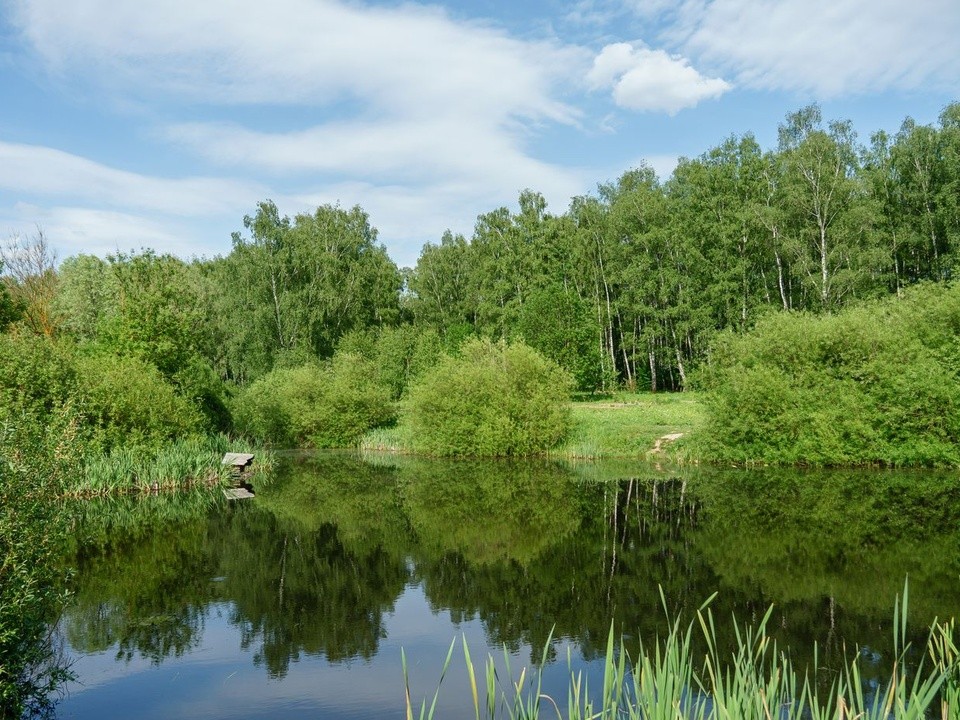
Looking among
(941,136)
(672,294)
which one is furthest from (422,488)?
(941,136)

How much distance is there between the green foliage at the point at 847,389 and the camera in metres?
27.4

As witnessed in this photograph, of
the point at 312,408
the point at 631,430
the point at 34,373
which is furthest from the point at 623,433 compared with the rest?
the point at 34,373

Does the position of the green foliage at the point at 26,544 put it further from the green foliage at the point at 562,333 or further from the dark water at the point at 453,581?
the green foliage at the point at 562,333

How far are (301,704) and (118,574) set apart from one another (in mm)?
8668

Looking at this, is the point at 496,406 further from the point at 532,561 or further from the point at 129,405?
the point at 532,561

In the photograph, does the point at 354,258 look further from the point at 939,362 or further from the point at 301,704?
the point at 301,704

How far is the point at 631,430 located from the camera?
36344mm

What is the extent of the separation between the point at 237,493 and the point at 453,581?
583 inches

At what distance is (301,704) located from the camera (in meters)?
9.84

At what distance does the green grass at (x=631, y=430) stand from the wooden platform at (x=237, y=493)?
14393mm

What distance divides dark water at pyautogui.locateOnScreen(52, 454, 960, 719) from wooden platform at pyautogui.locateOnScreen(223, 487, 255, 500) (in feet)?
2.45

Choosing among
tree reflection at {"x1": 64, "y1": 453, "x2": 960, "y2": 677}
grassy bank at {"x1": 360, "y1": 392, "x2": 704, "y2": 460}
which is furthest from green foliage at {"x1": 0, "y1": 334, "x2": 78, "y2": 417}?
grassy bank at {"x1": 360, "y1": 392, "x2": 704, "y2": 460}

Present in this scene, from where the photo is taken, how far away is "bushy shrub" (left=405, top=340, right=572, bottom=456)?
36.3 meters

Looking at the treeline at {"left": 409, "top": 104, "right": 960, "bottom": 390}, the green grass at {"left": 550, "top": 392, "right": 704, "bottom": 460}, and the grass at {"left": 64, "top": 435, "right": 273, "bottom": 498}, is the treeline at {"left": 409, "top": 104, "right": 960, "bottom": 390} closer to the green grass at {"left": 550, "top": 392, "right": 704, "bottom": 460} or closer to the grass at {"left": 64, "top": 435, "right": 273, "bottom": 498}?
the green grass at {"left": 550, "top": 392, "right": 704, "bottom": 460}
